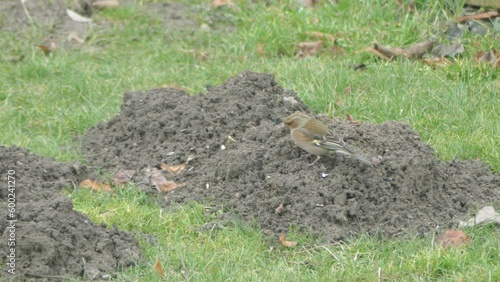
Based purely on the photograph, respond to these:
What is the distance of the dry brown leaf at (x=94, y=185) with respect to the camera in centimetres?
669

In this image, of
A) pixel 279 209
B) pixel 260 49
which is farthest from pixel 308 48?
pixel 279 209

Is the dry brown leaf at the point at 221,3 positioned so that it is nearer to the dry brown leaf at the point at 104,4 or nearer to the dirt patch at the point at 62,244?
the dry brown leaf at the point at 104,4

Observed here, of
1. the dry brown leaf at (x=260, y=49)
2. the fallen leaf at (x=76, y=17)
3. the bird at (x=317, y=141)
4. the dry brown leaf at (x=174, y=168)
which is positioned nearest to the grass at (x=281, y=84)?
the dry brown leaf at (x=260, y=49)

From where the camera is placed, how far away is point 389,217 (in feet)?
19.4

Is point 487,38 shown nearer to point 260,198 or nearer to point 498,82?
point 498,82

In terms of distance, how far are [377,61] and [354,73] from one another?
0.44 metres

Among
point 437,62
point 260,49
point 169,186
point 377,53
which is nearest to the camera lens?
point 169,186

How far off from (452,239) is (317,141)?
1.09 m

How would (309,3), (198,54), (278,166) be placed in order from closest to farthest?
(278,166) → (198,54) → (309,3)

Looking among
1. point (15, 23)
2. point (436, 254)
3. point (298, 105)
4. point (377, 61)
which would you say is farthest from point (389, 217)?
point (15, 23)

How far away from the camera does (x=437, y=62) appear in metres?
8.66

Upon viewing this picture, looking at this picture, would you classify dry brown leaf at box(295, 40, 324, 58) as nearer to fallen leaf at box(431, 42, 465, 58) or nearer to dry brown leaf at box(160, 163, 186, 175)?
fallen leaf at box(431, 42, 465, 58)

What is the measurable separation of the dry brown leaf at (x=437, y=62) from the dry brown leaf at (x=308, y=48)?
43.4 inches

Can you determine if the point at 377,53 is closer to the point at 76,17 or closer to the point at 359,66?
the point at 359,66
